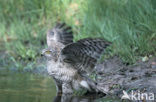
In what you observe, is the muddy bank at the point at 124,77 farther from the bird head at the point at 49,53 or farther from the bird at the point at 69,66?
the bird head at the point at 49,53

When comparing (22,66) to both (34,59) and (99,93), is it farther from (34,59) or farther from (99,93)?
(99,93)

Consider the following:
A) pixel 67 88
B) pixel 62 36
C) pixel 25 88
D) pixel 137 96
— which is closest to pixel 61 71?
pixel 67 88

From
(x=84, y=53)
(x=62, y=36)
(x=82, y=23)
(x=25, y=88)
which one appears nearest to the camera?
(x=84, y=53)

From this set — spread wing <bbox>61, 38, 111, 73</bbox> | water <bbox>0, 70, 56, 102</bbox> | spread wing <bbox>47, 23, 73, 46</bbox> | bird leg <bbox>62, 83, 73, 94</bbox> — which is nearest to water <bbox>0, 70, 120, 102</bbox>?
water <bbox>0, 70, 56, 102</bbox>

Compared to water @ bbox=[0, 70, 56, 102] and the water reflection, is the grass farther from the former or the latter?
the water reflection

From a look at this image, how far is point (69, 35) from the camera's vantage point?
25.8 ft

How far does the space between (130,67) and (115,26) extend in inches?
56.9

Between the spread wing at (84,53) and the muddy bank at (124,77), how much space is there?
0.51 metres

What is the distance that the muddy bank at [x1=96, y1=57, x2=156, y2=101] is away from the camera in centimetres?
642

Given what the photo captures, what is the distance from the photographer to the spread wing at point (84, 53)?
6.22m

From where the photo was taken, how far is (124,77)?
725 centimetres

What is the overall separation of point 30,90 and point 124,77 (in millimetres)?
1814

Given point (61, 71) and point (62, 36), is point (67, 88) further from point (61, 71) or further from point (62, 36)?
point (62, 36)

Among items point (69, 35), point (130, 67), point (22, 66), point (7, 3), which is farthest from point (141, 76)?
point (7, 3)
